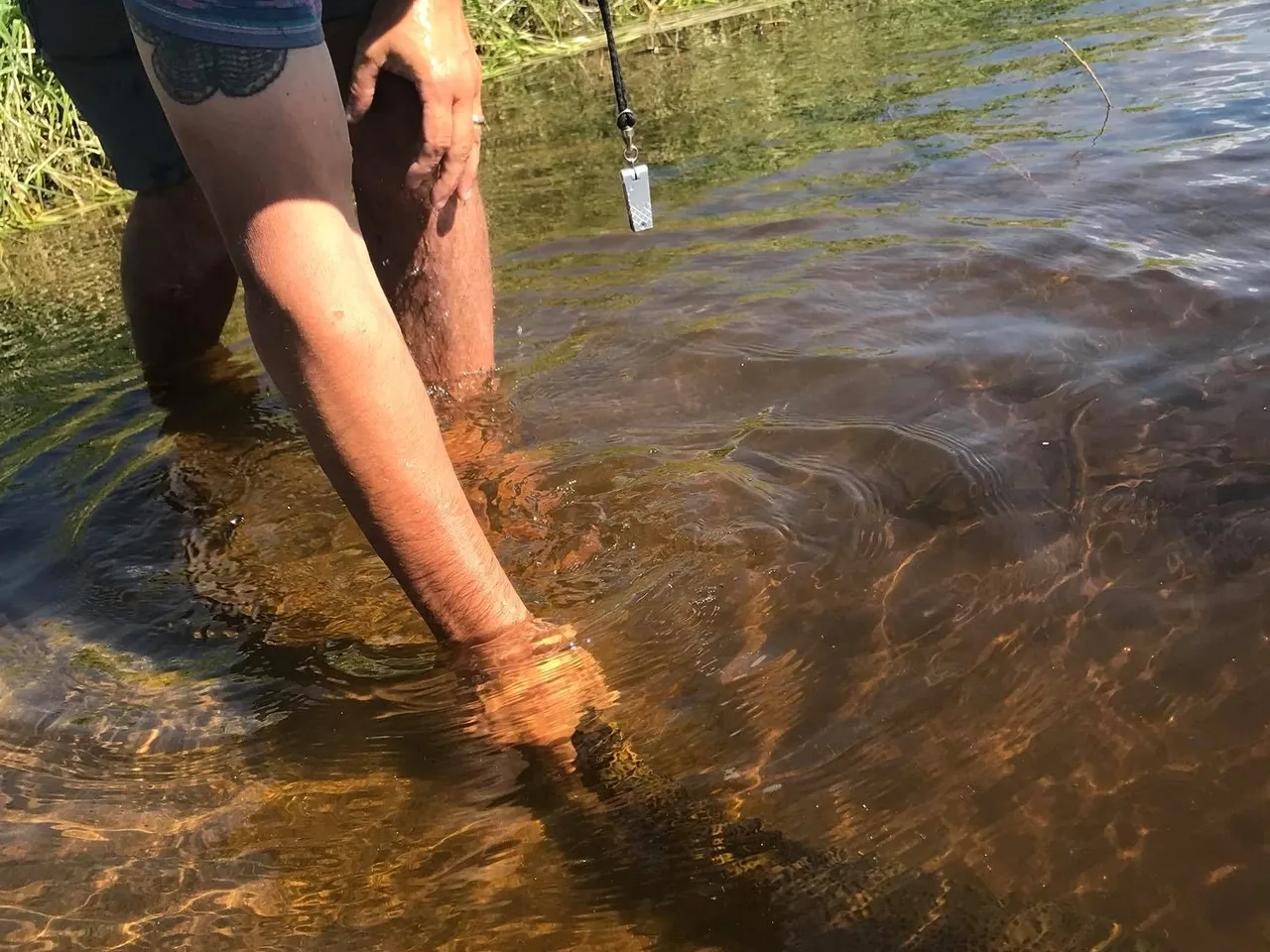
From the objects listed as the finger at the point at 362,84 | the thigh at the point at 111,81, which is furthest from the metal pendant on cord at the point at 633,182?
the thigh at the point at 111,81

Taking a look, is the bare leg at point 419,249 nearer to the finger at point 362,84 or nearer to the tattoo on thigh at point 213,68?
the finger at point 362,84

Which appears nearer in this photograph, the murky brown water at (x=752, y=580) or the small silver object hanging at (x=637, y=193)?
the murky brown water at (x=752, y=580)

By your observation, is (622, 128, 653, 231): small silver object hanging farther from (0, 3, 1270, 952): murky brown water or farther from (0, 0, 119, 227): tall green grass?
(0, 0, 119, 227): tall green grass

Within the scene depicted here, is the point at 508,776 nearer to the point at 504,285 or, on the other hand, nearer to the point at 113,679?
the point at 113,679

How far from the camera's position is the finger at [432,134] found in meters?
2.05

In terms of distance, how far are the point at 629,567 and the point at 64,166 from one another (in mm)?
4798

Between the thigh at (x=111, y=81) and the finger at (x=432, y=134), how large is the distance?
61 centimetres

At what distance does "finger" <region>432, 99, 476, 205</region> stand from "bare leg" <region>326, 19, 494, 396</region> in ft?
0.50

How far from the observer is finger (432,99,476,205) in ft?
6.86

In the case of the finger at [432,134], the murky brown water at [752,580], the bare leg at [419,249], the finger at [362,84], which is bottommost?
the murky brown water at [752,580]

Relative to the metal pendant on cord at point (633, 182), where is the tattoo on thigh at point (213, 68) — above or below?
above

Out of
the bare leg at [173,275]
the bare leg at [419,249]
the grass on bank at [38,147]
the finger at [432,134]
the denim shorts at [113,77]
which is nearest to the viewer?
the finger at [432,134]

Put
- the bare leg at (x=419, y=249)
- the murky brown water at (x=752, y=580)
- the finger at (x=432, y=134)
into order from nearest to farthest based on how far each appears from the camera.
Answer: the murky brown water at (x=752, y=580) → the finger at (x=432, y=134) → the bare leg at (x=419, y=249)

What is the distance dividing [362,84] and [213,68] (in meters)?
0.83
